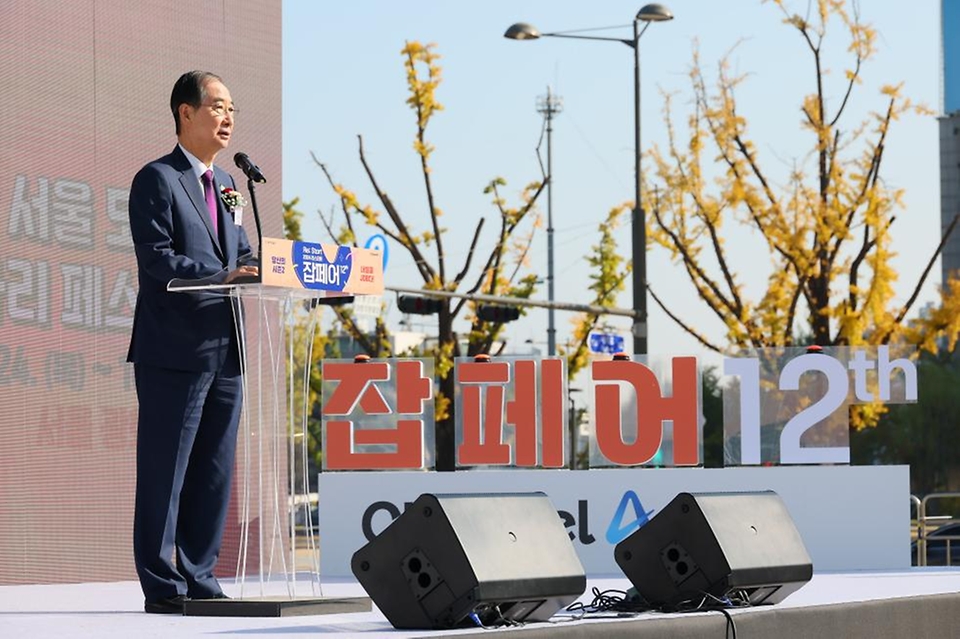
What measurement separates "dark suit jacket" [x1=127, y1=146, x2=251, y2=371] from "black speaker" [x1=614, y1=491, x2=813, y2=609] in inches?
70.9

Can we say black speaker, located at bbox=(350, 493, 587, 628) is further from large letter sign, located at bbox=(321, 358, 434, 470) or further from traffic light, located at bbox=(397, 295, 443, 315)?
traffic light, located at bbox=(397, 295, 443, 315)

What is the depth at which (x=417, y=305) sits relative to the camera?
28297 mm

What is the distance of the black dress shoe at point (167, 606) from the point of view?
6480mm

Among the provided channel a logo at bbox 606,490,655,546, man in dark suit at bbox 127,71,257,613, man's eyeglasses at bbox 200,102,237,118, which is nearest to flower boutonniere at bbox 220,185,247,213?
man in dark suit at bbox 127,71,257,613

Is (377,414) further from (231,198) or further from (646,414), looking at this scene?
(231,198)

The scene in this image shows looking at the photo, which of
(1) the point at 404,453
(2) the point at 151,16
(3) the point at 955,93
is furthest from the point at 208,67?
(3) the point at 955,93

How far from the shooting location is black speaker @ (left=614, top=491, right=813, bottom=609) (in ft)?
21.0

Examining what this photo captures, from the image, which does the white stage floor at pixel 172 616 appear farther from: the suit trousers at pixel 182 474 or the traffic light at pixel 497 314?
the traffic light at pixel 497 314

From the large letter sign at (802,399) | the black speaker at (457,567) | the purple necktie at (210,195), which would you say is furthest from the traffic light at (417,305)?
the black speaker at (457,567)

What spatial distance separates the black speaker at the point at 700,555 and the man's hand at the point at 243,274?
1.76 meters

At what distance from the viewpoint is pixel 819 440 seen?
1272 centimetres

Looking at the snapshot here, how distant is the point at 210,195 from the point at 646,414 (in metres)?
6.57

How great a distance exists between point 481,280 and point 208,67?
20.6m

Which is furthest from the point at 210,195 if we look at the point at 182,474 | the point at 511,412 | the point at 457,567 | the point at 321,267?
the point at 511,412
